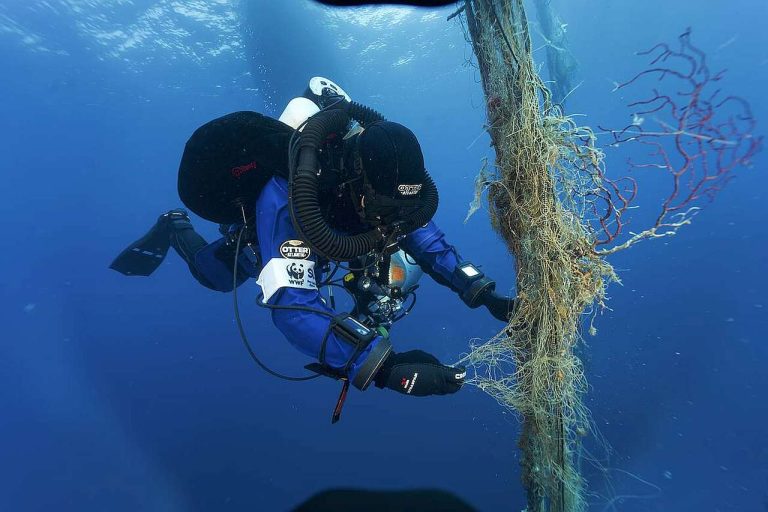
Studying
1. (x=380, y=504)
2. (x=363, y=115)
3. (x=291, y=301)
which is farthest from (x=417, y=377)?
(x=380, y=504)

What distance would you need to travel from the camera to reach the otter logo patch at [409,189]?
274 cm

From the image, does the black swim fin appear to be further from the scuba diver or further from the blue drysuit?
the blue drysuit

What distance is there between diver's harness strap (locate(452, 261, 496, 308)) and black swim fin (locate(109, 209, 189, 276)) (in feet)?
17.4

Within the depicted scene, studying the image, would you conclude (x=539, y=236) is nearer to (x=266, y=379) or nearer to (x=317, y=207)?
(x=317, y=207)

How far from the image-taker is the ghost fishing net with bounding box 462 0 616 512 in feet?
8.25

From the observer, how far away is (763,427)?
829cm

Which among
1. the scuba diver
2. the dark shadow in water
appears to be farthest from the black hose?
the dark shadow in water

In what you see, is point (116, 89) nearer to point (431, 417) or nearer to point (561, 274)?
point (431, 417)

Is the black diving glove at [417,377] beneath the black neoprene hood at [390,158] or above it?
beneath

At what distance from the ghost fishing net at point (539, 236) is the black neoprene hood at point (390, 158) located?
582 mm

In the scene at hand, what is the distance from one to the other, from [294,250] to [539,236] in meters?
1.84

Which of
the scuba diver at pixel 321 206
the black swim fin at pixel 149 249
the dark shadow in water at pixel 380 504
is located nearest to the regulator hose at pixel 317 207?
the scuba diver at pixel 321 206

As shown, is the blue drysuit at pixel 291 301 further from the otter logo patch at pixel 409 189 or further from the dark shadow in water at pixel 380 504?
the dark shadow in water at pixel 380 504

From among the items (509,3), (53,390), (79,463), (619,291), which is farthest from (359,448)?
(619,291)
